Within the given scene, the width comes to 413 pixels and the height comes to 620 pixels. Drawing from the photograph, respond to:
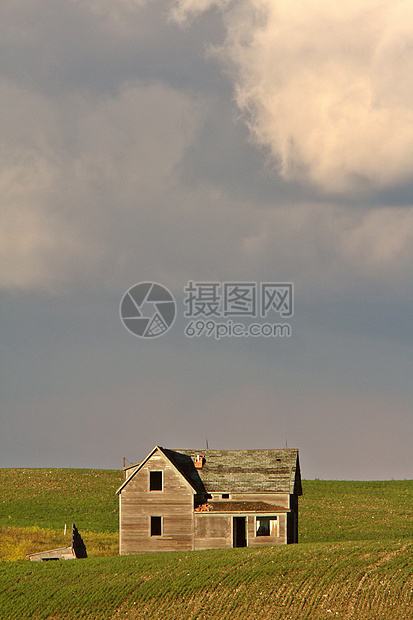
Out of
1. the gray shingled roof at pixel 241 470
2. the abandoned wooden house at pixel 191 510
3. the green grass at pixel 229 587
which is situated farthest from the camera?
the gray shingled roof at pixel 241 470

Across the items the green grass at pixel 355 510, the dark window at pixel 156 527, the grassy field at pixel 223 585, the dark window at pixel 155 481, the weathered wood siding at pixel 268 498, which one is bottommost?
the green grass at pixel 355 510

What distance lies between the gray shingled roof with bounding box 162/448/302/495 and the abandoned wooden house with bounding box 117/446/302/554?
0.08 meters

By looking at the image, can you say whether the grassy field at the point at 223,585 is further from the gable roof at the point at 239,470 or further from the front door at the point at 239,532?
the gable roof at the point at 239,470

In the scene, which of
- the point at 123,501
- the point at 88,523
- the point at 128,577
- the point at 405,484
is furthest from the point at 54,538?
the point at 405,484

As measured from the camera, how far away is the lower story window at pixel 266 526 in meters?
46.9

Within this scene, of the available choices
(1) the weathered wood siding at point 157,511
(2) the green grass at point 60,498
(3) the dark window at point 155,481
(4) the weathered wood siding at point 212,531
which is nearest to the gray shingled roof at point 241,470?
(1) the weathered wood siding at point 157,511

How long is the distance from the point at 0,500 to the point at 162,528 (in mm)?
40110

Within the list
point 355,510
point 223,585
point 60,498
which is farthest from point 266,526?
point 60,498

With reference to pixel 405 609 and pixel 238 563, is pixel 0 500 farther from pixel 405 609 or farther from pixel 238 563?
pixel 405 609

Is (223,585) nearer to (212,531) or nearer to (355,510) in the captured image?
(212,531)

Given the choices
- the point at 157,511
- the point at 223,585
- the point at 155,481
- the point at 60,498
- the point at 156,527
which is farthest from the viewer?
the point at 60,498

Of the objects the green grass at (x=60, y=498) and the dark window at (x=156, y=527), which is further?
the green grass at (x=60, y=498)

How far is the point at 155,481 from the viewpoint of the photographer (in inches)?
1870

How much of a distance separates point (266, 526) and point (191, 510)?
15.7 feet
